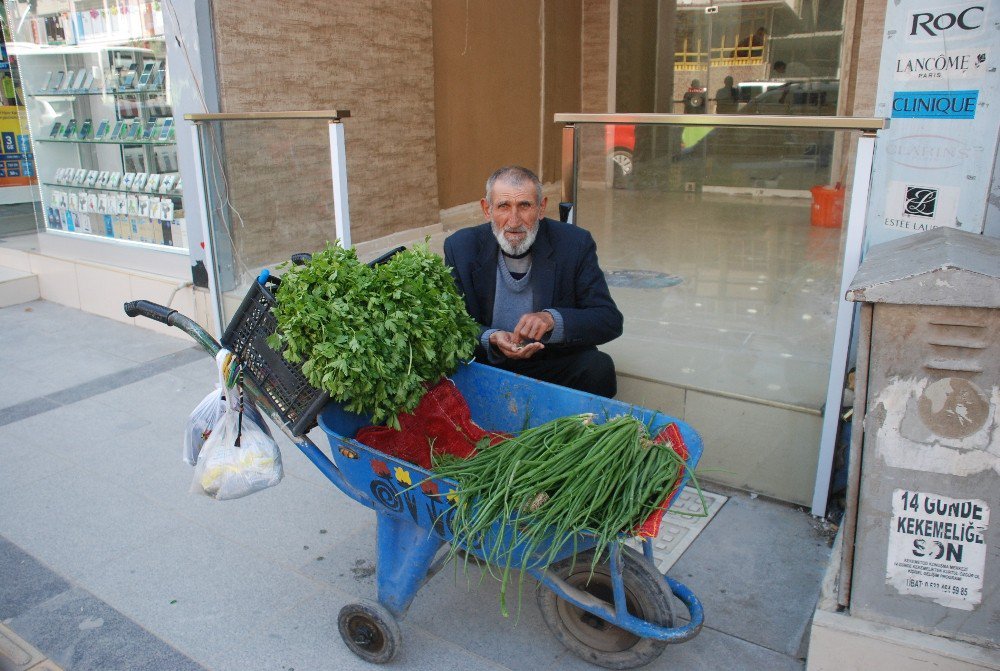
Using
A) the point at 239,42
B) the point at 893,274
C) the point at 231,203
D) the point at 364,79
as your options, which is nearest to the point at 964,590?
the point at 893,274

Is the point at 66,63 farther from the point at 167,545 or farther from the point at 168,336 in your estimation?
the point at 167,545

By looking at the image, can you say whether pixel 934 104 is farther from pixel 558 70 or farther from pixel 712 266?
pixel 558 70

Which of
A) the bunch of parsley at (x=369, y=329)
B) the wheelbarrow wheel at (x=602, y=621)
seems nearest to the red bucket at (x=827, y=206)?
the bunch of parsley at (x=369, y=329)

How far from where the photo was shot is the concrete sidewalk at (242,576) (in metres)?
2.66

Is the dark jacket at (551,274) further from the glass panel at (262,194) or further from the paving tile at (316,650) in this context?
the glass panel at (262,194)

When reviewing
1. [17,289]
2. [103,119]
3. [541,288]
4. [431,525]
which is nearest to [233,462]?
[431,525]

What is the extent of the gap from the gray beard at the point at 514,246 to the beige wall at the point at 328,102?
1913mm

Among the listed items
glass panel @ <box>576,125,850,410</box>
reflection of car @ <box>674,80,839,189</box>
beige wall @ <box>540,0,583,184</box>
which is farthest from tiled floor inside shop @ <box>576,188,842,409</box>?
beige wall @ <box>540,0,583,184</box>

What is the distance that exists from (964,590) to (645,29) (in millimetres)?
10256

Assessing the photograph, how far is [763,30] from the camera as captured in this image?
34.3 ft

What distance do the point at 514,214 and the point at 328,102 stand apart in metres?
4.05

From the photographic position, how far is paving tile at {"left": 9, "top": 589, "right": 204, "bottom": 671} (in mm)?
2627

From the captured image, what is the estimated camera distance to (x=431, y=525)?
2357 millimetres

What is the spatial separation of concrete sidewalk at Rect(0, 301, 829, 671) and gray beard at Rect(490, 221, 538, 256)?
129 cm
